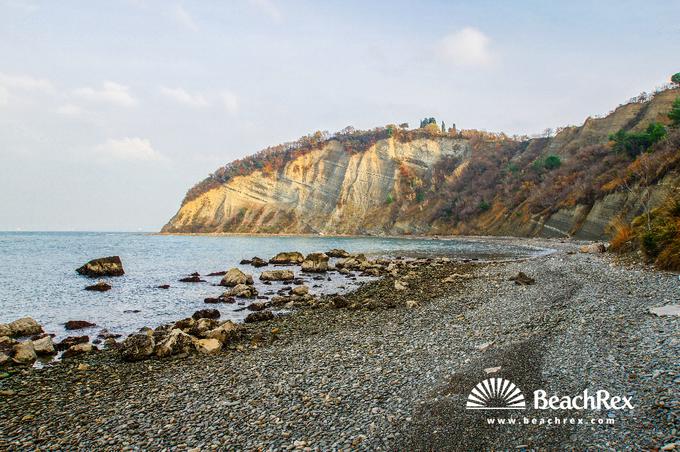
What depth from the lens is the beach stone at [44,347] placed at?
11.0 meters

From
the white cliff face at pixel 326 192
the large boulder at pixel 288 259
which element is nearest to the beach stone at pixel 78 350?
the large boulder at pixel 288 259

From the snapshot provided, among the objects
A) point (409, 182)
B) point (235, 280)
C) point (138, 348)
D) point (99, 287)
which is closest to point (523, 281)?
point (138, 348)

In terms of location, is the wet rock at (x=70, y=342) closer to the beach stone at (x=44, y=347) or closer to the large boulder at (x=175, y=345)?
the beach stone at (x=44, y=347)

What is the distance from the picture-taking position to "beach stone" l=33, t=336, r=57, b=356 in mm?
11039

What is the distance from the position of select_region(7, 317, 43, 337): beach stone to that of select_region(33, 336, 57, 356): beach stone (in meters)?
2.64

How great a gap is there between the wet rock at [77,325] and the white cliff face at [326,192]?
83.5 meters

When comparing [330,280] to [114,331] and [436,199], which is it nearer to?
[114,331]

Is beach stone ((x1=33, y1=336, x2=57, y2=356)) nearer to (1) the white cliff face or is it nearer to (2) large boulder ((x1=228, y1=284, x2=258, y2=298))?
(2) large boulder ((x1=228, y1=284, x2=258, y2=298))

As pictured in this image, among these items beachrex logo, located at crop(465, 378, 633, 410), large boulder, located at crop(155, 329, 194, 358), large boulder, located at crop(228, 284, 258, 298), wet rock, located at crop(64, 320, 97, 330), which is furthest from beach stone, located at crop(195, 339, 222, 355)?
large boulder, located at crop(228, 284, 258, 298)

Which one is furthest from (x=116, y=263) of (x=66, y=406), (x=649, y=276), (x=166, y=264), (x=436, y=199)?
(x=436, y=199)

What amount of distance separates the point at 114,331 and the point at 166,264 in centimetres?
2381

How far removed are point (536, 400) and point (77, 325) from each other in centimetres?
1570

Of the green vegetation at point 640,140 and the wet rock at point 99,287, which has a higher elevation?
the green vegetation at point 640,140

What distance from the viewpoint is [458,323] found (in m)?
11.3
